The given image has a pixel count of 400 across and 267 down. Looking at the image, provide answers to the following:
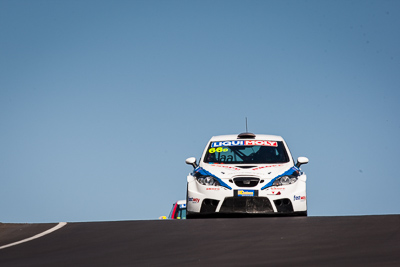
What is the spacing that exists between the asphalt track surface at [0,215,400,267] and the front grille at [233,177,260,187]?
171 cm

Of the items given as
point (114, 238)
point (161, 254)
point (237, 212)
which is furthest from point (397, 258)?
point (237, 212)

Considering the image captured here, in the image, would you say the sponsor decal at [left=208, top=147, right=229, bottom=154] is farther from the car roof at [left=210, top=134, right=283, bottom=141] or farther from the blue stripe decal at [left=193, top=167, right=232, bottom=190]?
the blue stripe decal at [left=193, top=167, right=232, bottom=190]

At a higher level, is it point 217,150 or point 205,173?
point 217,150

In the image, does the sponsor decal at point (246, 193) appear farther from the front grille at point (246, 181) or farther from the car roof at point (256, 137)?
Result: the car roof at point (256, 137)

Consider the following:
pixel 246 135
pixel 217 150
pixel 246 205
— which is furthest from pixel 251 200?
pixel 246 135

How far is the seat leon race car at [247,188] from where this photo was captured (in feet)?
47.8

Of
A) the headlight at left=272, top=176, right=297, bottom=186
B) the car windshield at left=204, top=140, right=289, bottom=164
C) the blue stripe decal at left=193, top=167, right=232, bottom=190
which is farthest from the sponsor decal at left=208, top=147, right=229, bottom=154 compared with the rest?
the headlight at left=272, top=176, right=297, bottom=186

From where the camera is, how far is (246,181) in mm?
14711

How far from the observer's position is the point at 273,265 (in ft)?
25.4

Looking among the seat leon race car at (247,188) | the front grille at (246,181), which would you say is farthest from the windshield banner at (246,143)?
the front grille at (246,181)

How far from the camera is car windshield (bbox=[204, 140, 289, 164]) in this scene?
15758 millimetres

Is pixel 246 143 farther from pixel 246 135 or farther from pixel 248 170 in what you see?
pixel 248 170

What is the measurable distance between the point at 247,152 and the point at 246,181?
4.60ft

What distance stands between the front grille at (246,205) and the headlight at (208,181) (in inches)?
15.3
